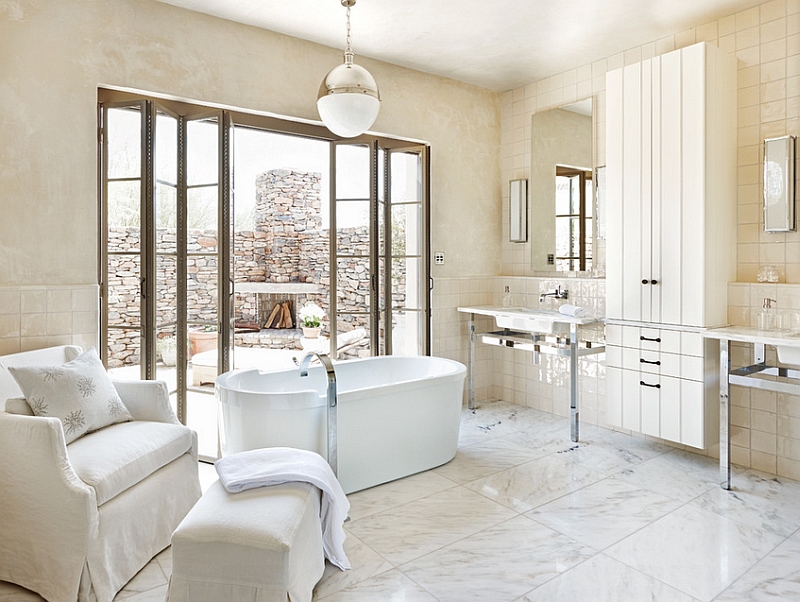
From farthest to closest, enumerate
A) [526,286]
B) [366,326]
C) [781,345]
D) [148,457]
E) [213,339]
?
1. [526,286]
2. [366,326]
3. [213,339]
4. [781,345]
5. [148,457]

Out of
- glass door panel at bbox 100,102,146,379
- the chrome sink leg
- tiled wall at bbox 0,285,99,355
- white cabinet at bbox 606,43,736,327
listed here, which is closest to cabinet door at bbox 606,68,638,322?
white cabinet at bbox 606,43,736,327

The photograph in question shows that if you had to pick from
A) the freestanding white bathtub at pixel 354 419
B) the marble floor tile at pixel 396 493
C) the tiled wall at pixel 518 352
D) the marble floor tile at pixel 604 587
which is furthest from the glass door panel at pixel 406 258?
the marble floor tile at pixel 604 587

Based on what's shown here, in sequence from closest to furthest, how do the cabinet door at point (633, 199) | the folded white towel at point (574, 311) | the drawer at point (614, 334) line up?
the cabinet door at point (633, 199), the drawer at point (614, 334), the folded white towel at point (574, 311)

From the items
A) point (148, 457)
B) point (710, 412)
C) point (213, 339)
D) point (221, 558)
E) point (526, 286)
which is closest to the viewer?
point (221, 558)

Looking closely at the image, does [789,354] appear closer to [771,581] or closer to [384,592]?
[771,581]

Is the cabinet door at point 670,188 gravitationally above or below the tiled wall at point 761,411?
above

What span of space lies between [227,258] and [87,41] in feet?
4.67

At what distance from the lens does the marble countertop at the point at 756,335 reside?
2.81m

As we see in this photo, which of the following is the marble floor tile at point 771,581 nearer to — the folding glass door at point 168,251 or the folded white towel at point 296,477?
the folded white towel at point 296,477

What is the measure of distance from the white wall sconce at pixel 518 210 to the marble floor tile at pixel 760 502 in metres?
2.52

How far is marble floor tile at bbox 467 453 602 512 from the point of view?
302 centimetres

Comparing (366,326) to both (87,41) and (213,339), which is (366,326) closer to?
(213,339)

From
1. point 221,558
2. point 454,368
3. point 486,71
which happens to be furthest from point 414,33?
point 221,558

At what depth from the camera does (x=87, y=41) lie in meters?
3.12
